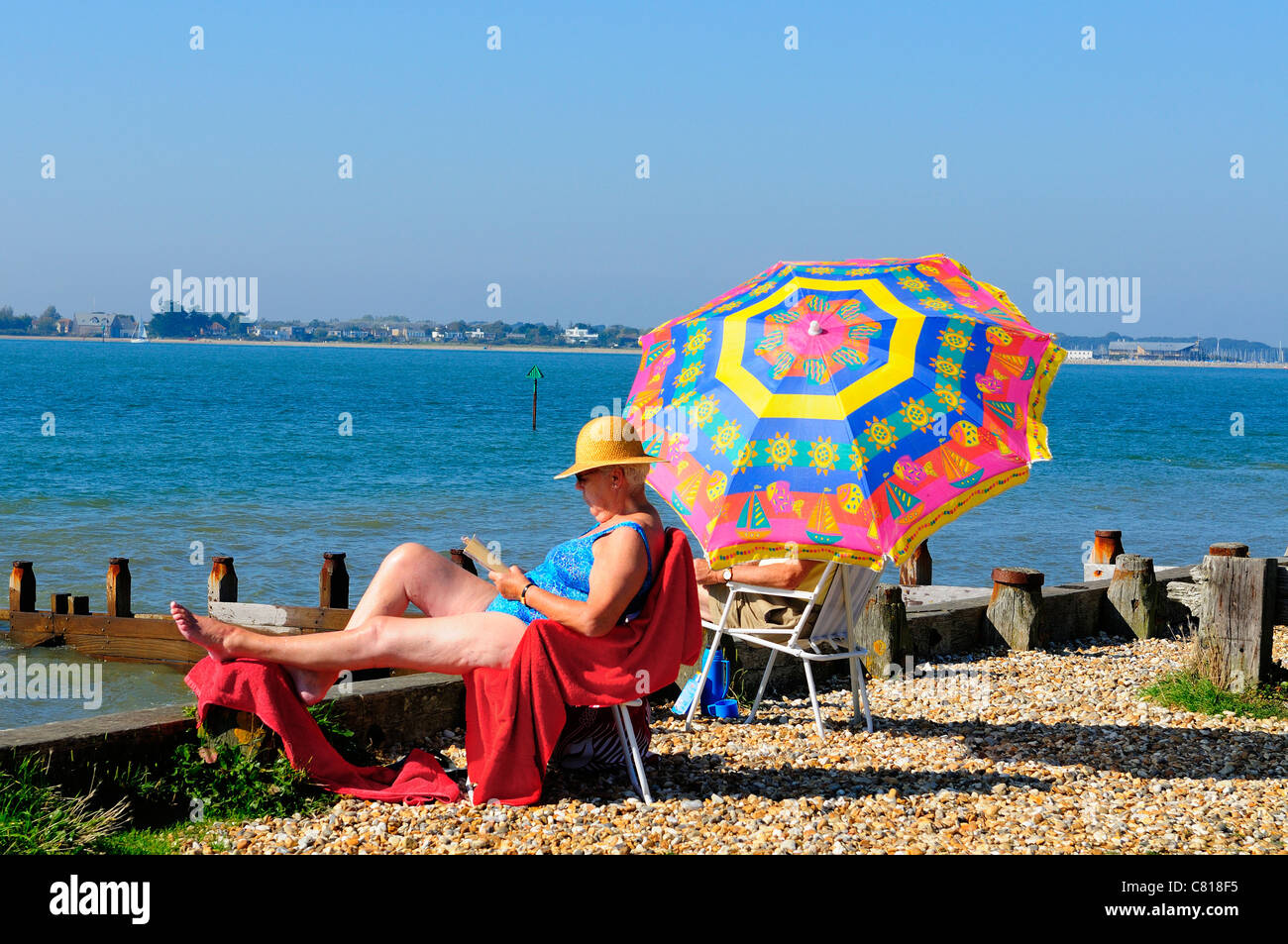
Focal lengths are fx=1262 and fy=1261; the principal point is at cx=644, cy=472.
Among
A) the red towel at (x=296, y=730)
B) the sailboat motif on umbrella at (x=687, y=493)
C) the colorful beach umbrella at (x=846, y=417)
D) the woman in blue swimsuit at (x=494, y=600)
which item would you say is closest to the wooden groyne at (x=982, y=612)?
the sailboat motif on umbrella at (x=687, y=493)

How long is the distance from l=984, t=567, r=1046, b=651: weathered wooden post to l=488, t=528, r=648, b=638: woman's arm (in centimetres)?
410

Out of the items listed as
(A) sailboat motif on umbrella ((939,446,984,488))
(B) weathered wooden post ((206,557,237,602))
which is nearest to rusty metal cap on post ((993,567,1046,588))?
(A) sailboat motif on umbrella ((939,446,984,488))

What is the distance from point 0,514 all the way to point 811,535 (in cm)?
2323

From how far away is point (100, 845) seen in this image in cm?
440

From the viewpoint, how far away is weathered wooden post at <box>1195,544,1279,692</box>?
265 inches

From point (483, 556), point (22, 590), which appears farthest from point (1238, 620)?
point (22, 590)

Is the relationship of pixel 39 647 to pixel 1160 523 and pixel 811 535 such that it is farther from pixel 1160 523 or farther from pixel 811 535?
pixel 1160 523

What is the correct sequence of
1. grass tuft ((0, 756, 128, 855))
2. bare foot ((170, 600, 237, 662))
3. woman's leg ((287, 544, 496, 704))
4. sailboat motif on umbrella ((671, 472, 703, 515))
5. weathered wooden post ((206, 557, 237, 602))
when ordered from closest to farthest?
grass tuft ((0, 756, 128, 855)) → bare foot ((170, 600, 237, 662)) → woman's leg ((287, 544, 496, 704)) → sailboat motif on umbrella ((671, 472, 703, 515)) → weathered wooden post ((206, 557, 237, 602))

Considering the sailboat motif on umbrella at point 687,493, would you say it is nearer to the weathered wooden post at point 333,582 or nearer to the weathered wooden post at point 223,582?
the weathered wooden post at point 333,582

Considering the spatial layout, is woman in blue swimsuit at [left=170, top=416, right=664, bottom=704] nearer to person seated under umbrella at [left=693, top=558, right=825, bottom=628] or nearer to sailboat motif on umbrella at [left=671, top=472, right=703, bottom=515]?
sailboat motif on umbrella at [left=671, top=472, right=703, bottom=515]

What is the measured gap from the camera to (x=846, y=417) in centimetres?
554

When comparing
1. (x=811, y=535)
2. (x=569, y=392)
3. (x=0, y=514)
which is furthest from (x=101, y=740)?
(x=569, y=392)

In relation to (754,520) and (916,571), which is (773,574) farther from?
(916,571)

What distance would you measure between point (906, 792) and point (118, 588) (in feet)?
29.4
